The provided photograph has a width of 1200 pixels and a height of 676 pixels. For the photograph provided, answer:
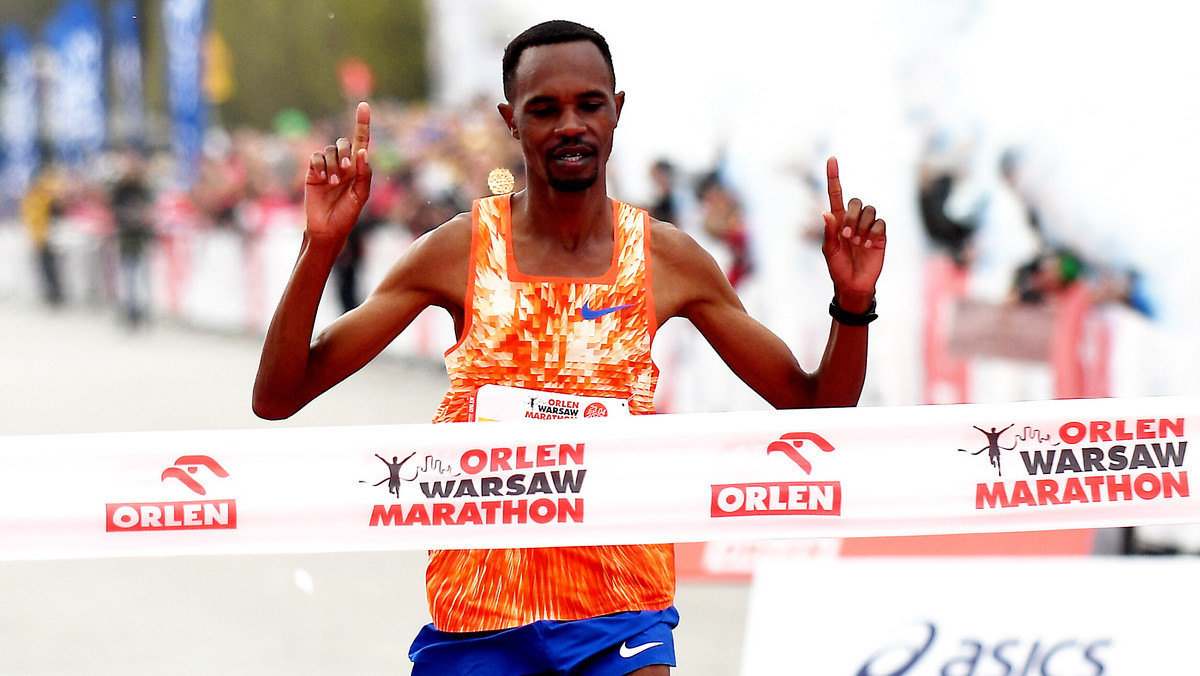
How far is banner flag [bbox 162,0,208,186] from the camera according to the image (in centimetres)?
2131

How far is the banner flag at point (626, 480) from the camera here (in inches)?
124

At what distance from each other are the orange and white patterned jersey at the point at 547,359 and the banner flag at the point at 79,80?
92.6ft

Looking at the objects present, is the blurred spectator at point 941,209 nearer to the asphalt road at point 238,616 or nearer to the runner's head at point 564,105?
the asphalt road at point 238,616

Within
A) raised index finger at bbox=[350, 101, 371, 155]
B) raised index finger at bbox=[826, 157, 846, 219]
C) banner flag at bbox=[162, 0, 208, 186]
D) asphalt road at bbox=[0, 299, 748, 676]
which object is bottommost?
asphalt road at bbox=[0, 299, 748, 676]

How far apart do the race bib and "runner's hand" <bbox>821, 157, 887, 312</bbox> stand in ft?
1.41

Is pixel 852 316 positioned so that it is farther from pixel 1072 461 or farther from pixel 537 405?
pixel 1072 461

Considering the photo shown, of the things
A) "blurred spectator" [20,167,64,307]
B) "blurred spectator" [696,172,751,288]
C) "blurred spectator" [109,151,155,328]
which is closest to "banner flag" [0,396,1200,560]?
"blurred spectator" [696,172,751,288]

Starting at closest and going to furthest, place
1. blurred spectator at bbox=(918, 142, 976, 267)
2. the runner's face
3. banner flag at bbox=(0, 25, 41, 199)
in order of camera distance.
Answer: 1. the runner's face
2. blurred spectator at bbox=(918, 142, 976, 267)
3. banner flag at bbox=(0, 25, 41, 199)

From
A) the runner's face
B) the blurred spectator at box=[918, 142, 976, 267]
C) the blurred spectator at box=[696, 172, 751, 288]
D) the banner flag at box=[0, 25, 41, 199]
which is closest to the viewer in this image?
the runner's face

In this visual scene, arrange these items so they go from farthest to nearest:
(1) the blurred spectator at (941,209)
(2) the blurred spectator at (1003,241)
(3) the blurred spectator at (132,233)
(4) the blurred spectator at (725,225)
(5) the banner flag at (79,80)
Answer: (5) the banner flag at (79,80), (3) the blurred spectator at (132,233), (4) the blurred spectator at (725,225), (1) the blurred spectator at (941,209), (2) the blurred spectator at (1003,241)

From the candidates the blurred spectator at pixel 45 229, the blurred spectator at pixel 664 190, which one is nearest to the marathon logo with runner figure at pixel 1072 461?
the blurred spectator at pixel 664 190

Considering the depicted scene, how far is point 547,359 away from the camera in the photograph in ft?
9.38

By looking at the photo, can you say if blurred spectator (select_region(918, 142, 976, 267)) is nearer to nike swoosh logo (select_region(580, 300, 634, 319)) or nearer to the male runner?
the male runner

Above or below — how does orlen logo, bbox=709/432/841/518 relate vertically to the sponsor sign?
above
